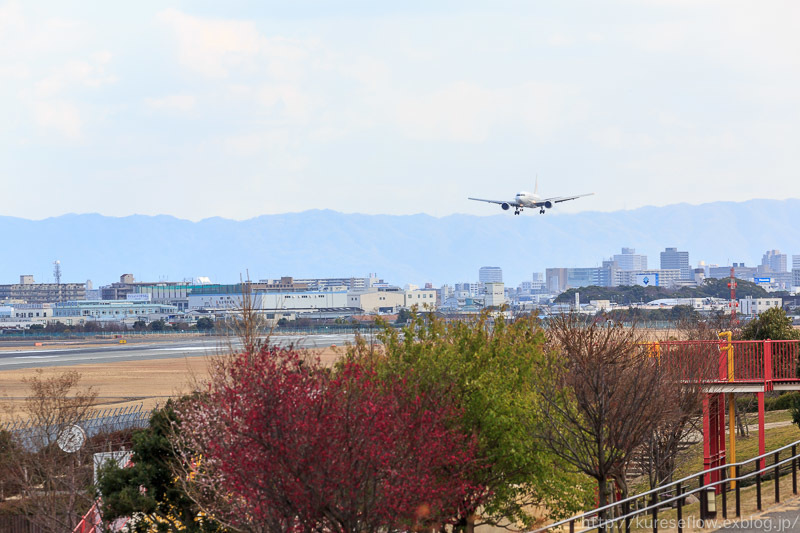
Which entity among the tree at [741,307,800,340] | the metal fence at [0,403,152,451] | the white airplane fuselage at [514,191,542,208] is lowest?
the metal fence at [0,403,152,451]

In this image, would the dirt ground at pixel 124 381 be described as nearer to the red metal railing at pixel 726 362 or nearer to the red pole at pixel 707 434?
the red pole at pixel 707 434

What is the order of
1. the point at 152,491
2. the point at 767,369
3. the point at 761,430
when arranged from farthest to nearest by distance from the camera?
1. the point at 767,369
2. the point at 761,430
3. the point at 152,491

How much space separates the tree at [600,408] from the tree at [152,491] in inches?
330

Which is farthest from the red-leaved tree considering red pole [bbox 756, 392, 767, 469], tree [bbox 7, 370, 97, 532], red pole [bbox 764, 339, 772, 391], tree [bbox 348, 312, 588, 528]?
red pole [bbox 764, 339, 772, 391]

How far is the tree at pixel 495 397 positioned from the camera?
23062 millimetres

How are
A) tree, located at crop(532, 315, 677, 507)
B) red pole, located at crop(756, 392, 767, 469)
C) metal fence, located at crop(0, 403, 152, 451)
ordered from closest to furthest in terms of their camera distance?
tree, located at crop(532, 315, 677, 507) < red pole, located at crop(756, 392, 767, 469) < metal fence, located at crop(0, 403, 152, 451)

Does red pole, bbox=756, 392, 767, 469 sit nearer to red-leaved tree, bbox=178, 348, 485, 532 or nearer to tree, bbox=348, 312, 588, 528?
tree, bbox=348, 312, 588, 528

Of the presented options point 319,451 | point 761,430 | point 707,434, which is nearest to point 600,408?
point 319,451

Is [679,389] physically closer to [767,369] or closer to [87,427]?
[767,369]

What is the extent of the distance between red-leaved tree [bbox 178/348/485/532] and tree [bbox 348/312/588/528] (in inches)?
154

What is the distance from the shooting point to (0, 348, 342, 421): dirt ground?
72.1 metres

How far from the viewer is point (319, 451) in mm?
15812

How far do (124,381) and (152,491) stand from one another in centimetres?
6927

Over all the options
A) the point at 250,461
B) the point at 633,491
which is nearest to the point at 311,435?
the point at 250,461
